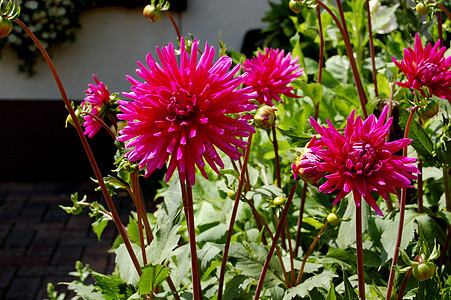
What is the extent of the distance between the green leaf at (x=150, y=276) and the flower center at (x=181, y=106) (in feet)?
0.77

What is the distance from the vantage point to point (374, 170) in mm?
732

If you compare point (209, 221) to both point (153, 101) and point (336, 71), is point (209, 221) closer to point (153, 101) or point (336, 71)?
point (153, 101)

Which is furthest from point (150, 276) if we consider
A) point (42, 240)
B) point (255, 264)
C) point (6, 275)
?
point (42, 240)

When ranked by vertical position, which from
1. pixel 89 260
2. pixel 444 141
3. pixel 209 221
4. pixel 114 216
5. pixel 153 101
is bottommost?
pixel 89 260

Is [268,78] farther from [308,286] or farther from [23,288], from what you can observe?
[23,288]

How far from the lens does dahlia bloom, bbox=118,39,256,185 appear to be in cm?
74

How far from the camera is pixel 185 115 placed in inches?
29.1

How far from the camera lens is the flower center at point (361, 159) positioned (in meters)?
0.72

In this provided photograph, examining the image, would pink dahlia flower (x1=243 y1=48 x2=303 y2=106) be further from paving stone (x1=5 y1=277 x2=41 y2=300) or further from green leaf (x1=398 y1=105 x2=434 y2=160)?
paving stone (x1=5 y1=277 x2=41 y2=300)

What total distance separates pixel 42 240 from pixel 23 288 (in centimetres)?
46

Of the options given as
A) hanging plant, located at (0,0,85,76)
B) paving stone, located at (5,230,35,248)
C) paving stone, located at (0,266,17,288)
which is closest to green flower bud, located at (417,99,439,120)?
paving stone, located at (0,266,17,288)

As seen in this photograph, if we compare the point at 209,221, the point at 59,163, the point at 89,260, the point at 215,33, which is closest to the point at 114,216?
the point at 209,221

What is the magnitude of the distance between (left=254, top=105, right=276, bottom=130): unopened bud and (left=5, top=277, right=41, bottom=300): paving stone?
2334 mm

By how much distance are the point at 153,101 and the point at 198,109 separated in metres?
0.06
